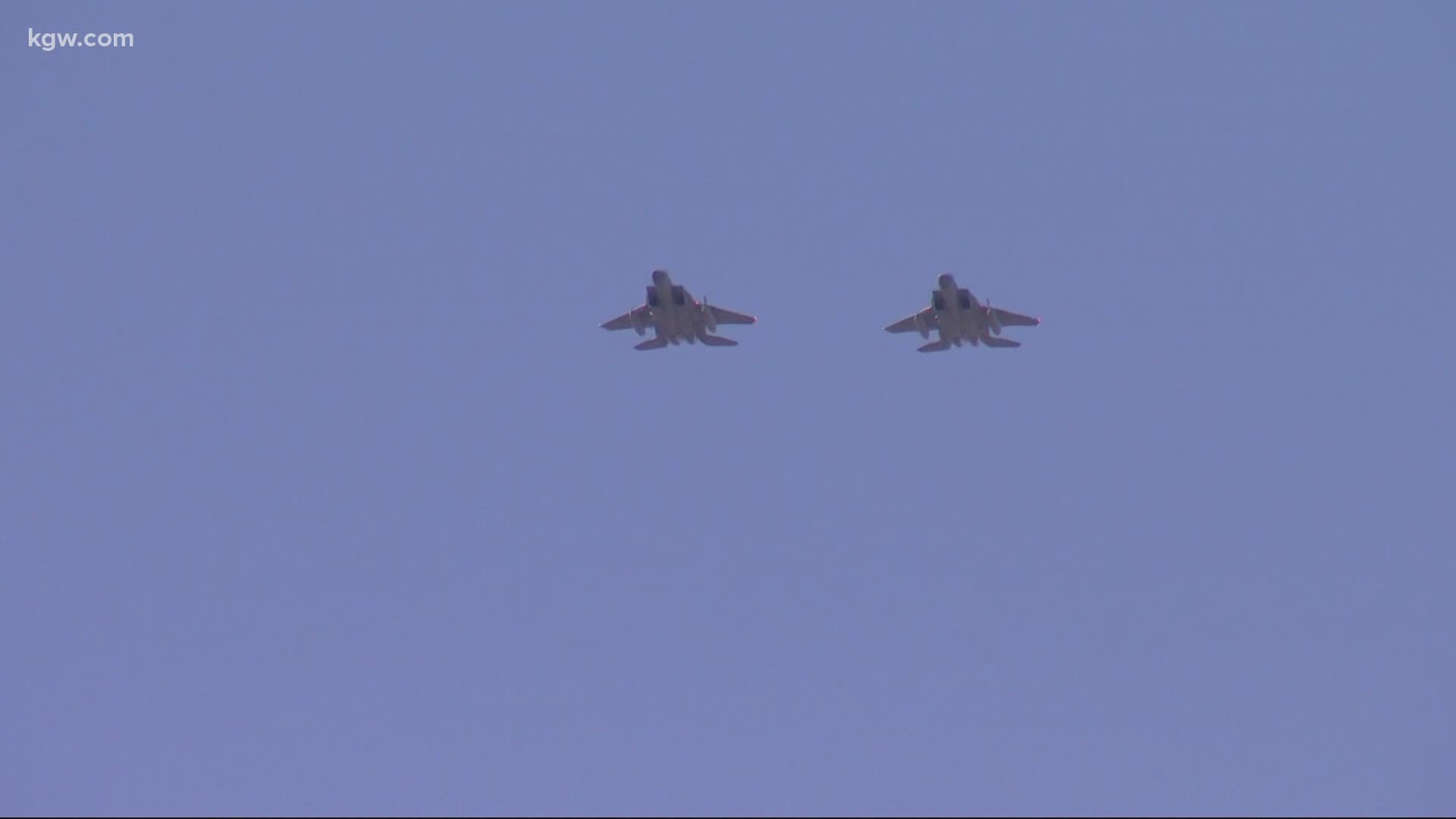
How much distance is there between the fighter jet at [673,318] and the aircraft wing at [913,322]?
20.7ft

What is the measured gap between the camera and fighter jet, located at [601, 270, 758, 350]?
110 m

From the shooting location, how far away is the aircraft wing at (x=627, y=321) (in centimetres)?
11206

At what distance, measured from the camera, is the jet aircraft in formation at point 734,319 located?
111m

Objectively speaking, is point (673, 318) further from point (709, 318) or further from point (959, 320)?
point (959, 320)

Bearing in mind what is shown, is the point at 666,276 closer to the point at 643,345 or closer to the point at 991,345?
the point at 643,345

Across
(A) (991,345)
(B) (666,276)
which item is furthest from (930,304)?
(B) (666,276)

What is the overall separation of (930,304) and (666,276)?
11221mm

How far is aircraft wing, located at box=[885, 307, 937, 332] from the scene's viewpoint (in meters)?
112

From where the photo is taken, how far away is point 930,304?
111438 mm

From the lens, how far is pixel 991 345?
4419 inches

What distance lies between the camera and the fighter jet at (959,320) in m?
111

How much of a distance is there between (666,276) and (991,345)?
14.2 metres

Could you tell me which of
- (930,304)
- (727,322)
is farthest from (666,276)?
(930,304)

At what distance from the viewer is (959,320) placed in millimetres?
111312
